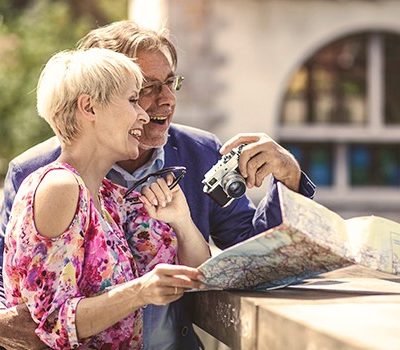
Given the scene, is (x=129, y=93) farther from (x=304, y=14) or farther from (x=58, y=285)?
(x=304, y=14)

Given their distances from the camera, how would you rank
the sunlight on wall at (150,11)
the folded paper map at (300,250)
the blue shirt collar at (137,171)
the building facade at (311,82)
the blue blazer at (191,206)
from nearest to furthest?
the folded paper map at (300,250), the blue blazer at (191,206), the blue shirt collar at (137,171), the sunlight on wall at (150,11), the building facade at (311,82)

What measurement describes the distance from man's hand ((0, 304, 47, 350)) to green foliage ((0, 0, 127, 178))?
13.5m

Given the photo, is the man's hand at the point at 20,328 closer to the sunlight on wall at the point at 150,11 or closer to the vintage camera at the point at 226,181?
the vintage camera at the point at 226,181

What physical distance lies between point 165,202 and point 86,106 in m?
0.27

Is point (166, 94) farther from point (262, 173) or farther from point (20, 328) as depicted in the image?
point (20, 328)

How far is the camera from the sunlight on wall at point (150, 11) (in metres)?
11.6

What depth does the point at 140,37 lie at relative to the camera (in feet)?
9.72

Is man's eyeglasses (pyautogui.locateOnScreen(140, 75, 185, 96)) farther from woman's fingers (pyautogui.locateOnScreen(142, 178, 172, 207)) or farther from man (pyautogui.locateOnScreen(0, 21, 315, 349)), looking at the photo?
woman's fingers (pyautogui.locateOnScreen(142, 178, 172, 207))

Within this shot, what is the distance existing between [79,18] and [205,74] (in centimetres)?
1337

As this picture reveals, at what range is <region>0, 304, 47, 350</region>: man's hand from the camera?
2.34 meters

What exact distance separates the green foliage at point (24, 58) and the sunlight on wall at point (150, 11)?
9.86 ft

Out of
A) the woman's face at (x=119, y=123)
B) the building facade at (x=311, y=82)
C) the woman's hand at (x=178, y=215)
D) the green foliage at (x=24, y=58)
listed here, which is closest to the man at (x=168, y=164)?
the woman's hand at (x=178, y=215)

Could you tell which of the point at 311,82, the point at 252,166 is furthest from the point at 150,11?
the point at 252,166

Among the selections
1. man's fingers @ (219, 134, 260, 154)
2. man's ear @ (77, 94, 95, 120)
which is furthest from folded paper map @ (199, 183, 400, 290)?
man's ear @ (77, 94, 95, 120)
